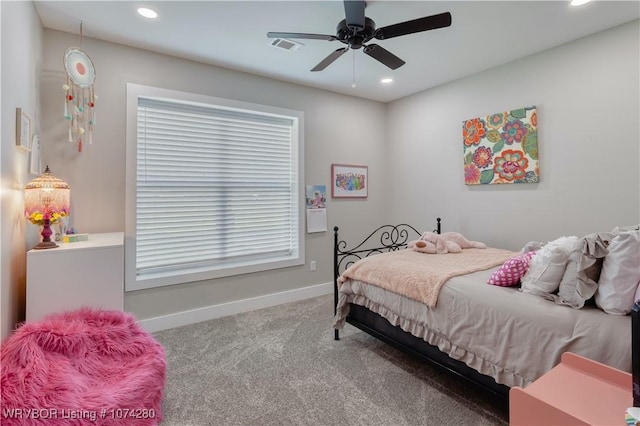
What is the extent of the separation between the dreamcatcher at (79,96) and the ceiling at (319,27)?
0.33m

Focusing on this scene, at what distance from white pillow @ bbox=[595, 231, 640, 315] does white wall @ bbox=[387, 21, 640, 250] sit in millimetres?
1621

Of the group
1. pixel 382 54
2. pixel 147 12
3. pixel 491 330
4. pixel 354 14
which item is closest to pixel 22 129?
pixel 147 12

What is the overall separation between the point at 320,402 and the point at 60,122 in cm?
295

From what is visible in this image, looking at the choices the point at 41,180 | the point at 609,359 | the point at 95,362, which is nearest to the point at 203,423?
the point at 95,362

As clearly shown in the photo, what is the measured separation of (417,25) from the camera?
196 cm

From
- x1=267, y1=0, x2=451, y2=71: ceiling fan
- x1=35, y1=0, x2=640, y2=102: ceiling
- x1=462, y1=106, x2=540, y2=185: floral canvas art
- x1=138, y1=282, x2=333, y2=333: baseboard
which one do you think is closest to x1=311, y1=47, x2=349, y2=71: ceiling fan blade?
x1=267, y1=0, x2=451, y2=71: ceiling fan

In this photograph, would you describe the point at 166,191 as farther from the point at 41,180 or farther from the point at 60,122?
the point at 41,180

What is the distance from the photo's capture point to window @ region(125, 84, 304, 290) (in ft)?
9.63

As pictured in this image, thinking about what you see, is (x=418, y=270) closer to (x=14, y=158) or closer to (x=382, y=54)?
(x=382, y=54)

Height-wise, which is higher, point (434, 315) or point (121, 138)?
point (121, 138)

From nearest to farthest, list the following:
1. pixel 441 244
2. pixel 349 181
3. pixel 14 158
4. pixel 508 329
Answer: pixel 508 329 < pixel 14 158 < pixel 441 244 < pixel 349 181

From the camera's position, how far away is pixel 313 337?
9.10ft

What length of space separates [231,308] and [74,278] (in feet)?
5.47

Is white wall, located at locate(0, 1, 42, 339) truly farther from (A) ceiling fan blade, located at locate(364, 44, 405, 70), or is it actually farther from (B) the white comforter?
(B) the white comforter
